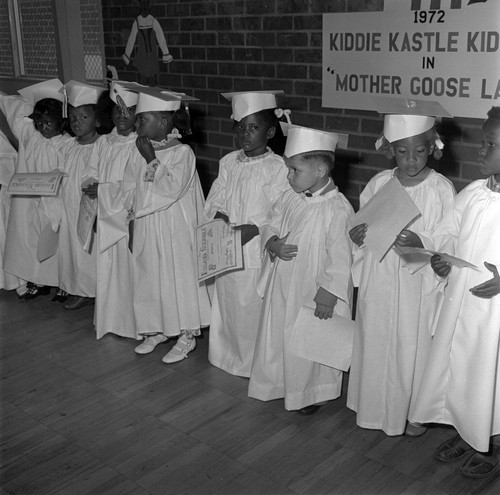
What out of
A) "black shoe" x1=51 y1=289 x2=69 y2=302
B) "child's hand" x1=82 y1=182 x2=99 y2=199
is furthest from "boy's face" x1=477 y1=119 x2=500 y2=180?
"black shoe" x1=51 y1=289 x2=69 y2=302

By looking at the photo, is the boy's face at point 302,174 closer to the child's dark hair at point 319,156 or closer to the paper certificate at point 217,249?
the child's dark hair at point 319,156

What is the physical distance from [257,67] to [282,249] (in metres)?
1.64

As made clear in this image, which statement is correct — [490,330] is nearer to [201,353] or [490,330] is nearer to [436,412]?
[436,412]

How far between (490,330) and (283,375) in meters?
1.11

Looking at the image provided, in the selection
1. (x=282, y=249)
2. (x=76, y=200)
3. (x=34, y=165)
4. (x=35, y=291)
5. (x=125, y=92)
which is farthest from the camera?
(x=35, y=291)

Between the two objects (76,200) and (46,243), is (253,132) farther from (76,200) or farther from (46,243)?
(46,243)

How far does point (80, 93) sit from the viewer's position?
4.39 meters

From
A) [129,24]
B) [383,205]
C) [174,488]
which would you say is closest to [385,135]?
[383,205]

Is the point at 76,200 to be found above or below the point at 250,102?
below

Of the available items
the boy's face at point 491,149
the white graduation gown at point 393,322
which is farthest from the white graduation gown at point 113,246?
the boy's face at point 491,149

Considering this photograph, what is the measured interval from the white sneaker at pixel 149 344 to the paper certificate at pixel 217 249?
61 cm

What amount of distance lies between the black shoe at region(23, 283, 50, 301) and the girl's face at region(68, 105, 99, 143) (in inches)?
46.5

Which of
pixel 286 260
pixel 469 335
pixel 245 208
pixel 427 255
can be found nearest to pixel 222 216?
pixel 245 208

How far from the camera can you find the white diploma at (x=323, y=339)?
10.8ft
